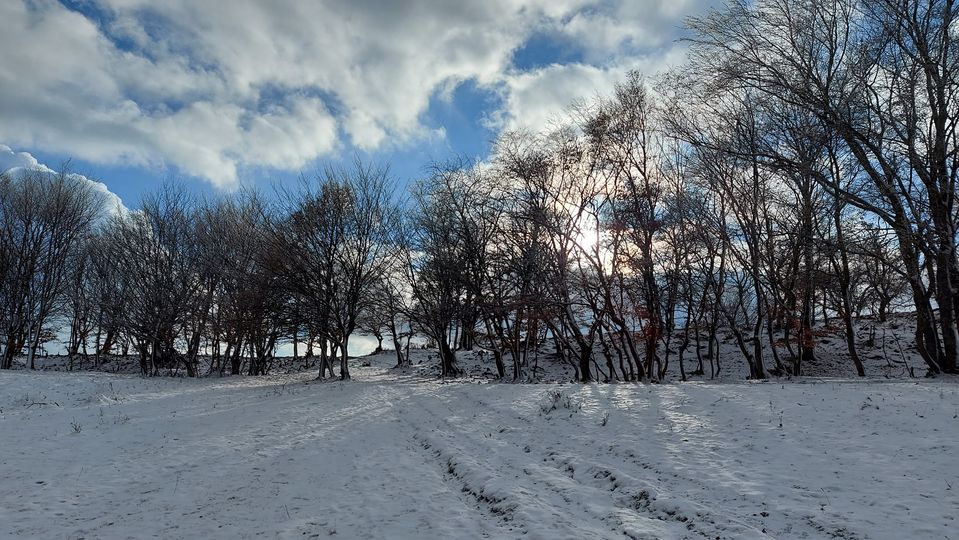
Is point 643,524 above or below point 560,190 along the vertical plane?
below

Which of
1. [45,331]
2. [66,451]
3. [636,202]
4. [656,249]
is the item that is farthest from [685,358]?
[45,331]

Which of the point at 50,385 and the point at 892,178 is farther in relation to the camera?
the point at 50,385

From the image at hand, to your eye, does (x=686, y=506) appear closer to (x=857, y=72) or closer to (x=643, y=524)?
(x=643, y=524)

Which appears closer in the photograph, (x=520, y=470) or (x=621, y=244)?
(x=520, y=470)

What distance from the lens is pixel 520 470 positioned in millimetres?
7637

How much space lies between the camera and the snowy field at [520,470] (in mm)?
5480

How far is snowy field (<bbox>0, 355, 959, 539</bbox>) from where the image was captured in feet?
18.0

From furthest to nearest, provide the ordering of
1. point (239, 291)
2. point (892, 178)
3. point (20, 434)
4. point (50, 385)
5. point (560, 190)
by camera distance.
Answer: point (239, 291) → point (560, 190) → point (50, 385) → point (892, 178) → point (20, 434)

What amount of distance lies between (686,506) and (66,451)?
1125 cm

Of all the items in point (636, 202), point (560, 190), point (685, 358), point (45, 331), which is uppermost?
point (560, 190)

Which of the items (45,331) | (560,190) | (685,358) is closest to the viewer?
(560,190)

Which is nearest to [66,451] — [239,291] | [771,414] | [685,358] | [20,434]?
[20,434]

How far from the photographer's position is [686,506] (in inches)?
223

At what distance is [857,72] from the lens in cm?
1336
